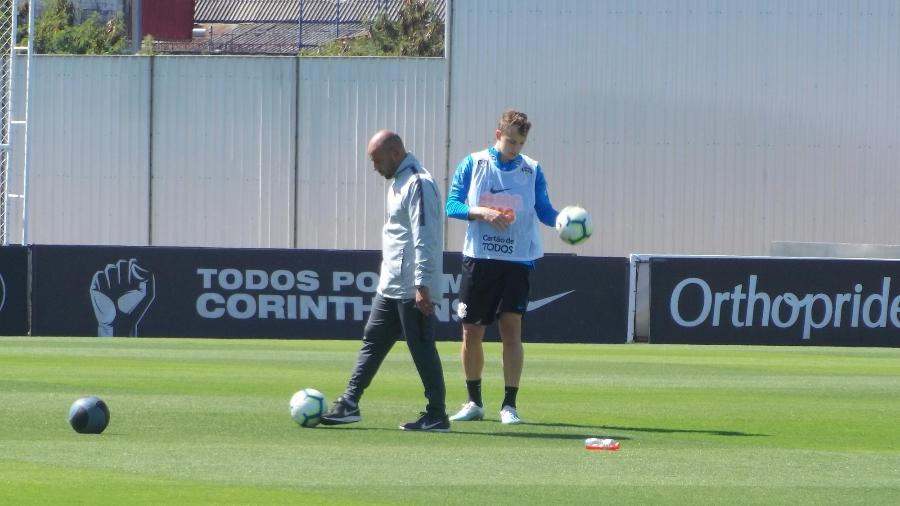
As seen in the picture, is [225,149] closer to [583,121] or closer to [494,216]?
[583,121]

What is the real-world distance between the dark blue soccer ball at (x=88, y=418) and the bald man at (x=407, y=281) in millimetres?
1328

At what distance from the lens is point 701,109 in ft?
97.8

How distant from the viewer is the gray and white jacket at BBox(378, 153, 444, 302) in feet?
28.4

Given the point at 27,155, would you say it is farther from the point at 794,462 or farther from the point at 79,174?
the point at 794,462

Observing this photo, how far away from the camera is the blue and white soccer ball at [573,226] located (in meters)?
9.42

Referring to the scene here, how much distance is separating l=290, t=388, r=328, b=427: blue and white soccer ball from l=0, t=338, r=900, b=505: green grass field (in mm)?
69

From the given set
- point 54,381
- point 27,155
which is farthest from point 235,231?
point 54,381

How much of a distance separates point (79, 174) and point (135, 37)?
1551 cm

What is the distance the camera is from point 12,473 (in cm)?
711

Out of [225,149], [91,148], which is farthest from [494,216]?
[91,148]

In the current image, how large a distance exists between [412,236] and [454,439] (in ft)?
3.96

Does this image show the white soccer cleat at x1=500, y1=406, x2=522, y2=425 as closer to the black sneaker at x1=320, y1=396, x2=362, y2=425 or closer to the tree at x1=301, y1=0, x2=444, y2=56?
the black sneaker at x1=320, y1=396, x2=362, y2=425

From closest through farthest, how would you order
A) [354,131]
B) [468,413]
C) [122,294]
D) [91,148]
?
[468,413] < [122,294] < [354,131] < [91,148]

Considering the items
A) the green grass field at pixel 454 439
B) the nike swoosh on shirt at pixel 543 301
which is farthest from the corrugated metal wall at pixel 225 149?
the green grass field at pixel 454 439
